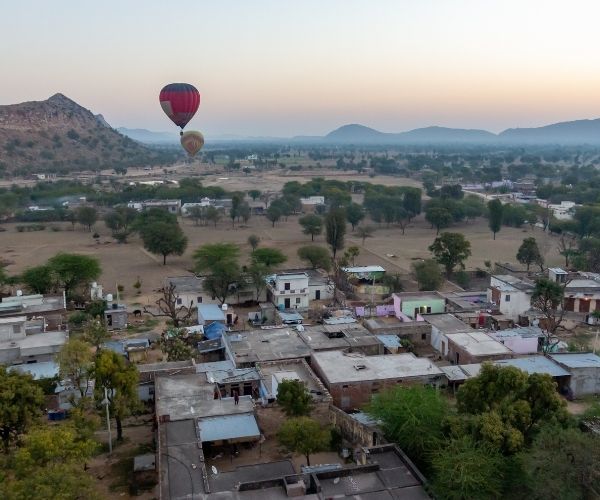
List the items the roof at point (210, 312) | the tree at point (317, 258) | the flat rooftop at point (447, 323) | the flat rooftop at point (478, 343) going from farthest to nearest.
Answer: the tree at point (317, 258) < the roof at point (210, 312) < the flat rooftop at point (447, 323) < the flat rooftop at point (478, 343)

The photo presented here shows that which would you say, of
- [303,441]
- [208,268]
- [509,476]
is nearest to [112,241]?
[208,268]

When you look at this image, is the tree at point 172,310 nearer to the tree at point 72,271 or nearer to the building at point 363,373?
the tree at point 72,271

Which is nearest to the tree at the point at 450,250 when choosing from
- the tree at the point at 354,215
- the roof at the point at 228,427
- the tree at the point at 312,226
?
the tree at the point at 312,226

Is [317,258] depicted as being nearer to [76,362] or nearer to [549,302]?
[549,302]

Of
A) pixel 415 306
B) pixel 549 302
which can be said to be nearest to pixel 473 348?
pixel 415 306

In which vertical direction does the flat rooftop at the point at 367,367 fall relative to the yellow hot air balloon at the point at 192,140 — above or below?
below
